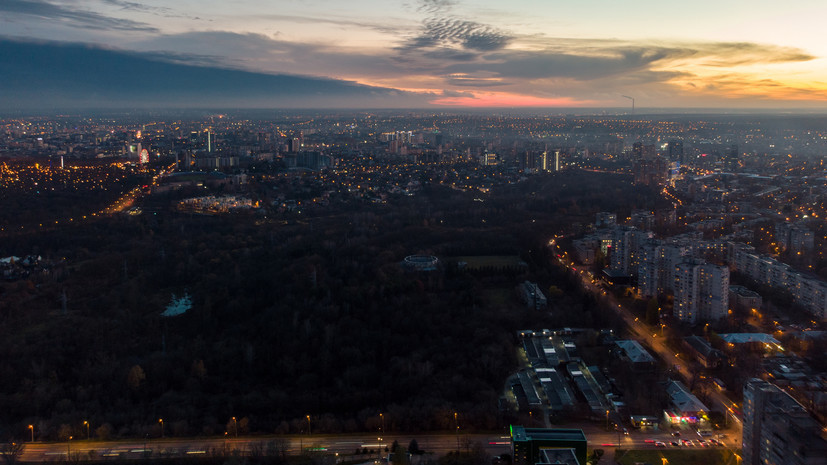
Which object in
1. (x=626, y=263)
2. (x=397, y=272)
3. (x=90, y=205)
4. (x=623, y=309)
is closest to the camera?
(x=623, y=309)

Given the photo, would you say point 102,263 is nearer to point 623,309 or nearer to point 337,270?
point 337,270

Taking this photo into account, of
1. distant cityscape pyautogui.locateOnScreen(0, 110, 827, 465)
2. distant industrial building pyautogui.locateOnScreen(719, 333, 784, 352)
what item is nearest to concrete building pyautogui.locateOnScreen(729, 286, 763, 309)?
distant cityscape pyautogui.locateOnScreen(0, 110, 827, 465)

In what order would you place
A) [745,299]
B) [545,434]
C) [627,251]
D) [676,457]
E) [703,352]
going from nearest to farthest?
[545,434] < [676,457] < [703,352] < [745,299] < [627,251]

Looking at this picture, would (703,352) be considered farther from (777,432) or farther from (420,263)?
(420,263)

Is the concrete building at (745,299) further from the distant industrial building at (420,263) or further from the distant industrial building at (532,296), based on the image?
the distant industrial building at (420,263)

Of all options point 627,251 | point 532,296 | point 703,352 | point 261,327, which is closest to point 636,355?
point 703,352

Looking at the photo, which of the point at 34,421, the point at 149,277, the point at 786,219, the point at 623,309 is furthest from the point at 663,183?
the point at 34,421
